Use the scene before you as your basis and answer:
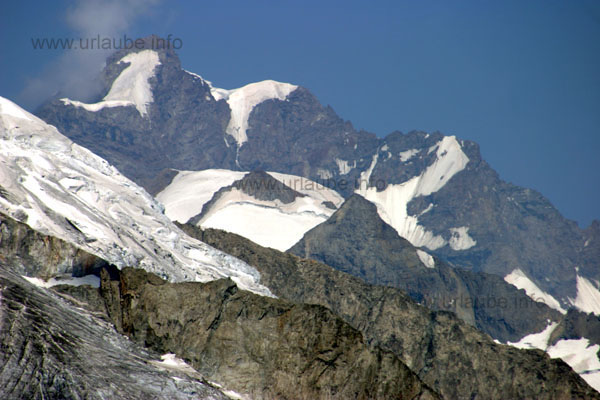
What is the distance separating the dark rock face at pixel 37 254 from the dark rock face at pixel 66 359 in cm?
1577

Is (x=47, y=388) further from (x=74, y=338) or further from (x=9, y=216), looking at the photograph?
(x=9, y=216)

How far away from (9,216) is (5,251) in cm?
1463

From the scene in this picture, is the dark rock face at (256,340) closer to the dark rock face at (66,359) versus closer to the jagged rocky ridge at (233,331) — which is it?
the jagged rocky ridge at (233,331)

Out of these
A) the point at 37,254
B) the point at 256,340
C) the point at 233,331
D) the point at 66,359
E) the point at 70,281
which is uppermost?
the point at 37,254

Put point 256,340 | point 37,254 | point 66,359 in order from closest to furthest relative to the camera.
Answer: point 66,359
point 256,340
point 37,254

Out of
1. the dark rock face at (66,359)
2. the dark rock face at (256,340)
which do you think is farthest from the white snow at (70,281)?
the dark rock face at (66,359)

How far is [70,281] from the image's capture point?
141375mm

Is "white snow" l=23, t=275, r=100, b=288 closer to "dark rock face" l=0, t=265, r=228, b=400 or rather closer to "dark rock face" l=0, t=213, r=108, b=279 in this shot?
"dark rock face" l=0, t=213, r=108, b=279

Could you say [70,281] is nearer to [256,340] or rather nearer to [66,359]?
[256,340]

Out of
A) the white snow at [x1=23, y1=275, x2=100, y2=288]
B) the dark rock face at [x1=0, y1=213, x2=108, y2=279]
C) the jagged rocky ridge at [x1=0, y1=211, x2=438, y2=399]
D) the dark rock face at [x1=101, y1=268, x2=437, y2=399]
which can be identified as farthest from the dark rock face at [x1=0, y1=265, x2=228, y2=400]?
the dark rock face at [x1=0, y1=213, x2=108, y2=279]

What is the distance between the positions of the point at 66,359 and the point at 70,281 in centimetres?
3920

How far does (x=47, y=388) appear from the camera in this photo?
95.9 m

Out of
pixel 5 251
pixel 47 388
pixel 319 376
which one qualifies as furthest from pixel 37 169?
pixel 47 388

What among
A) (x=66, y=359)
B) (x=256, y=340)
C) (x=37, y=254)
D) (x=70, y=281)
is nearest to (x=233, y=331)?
(x=256, y=340)
